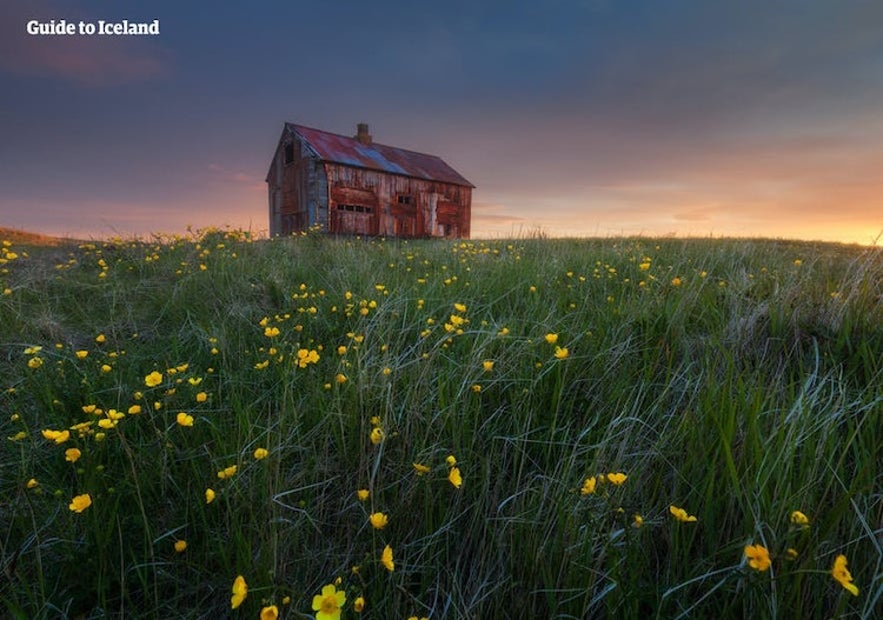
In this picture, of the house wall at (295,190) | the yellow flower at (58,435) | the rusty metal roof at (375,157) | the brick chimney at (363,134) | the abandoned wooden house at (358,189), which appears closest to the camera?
the yellow flower at (58,435)

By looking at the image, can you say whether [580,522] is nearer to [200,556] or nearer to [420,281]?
[200,556]

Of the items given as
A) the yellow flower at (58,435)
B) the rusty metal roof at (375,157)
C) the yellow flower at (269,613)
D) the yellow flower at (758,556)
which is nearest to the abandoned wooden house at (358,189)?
the rusty metal roof at (375,157)

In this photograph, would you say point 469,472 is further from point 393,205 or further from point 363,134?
point 363,134

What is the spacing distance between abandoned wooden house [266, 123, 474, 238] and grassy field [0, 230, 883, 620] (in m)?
16.6

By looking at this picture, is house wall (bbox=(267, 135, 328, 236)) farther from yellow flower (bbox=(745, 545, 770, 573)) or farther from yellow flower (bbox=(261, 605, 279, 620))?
yellow flower (bbox=(745, 545, 770, 573))

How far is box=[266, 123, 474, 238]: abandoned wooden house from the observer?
61.7ft

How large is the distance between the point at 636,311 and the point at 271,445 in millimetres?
2541

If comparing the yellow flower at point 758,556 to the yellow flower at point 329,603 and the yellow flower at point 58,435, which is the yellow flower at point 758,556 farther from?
the yellow flower at point 58,435

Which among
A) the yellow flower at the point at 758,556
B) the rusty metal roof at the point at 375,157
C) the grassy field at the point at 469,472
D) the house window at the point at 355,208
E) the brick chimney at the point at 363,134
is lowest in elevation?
the grassy field at the point at 469,472

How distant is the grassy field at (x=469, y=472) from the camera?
4.19ft

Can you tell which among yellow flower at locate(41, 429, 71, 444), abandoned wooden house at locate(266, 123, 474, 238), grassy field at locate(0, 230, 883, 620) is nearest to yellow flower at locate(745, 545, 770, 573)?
grassy field at locate(0, 230, 883, 620)

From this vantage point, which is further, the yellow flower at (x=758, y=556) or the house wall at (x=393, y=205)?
the house wall at (x=393, y=205)

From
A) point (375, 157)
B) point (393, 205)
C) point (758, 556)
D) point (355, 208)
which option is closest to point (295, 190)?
point (355, 208)

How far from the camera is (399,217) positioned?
21703mm
